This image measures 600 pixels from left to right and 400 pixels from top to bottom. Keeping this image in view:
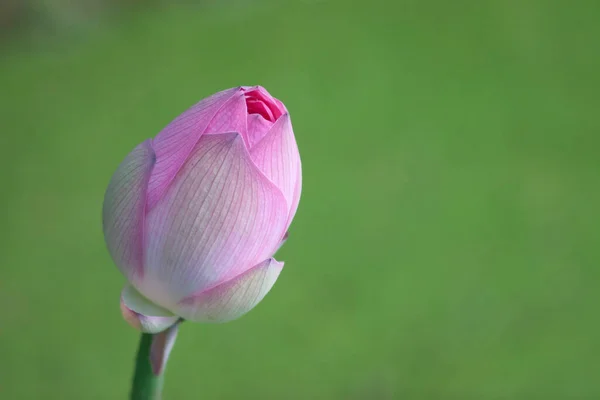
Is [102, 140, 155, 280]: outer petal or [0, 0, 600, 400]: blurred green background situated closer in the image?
[102, 140, 155, 280]: outer petal

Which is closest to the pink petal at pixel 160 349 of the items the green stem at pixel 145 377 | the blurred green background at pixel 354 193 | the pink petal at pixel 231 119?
the green stem at pixel 145 377

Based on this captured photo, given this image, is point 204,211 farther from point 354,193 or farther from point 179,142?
point 354,193

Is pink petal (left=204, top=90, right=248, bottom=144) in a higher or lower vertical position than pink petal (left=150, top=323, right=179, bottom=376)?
higher

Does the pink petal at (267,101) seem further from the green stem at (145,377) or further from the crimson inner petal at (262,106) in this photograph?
the green stem at (145,377)

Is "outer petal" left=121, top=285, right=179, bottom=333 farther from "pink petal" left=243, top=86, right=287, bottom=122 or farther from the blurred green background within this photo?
the blurred green background

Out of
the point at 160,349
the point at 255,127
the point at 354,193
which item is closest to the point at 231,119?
the point at 255,127

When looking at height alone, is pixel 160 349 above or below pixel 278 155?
below

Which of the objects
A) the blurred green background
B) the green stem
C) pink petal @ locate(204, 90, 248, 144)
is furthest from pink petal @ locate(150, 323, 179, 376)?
the blurred green background

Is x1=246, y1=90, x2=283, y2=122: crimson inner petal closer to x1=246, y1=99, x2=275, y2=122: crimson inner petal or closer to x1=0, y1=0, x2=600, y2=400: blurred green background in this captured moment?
x1=246, y1=99, x2=275, y2=122: crimson inner petal
